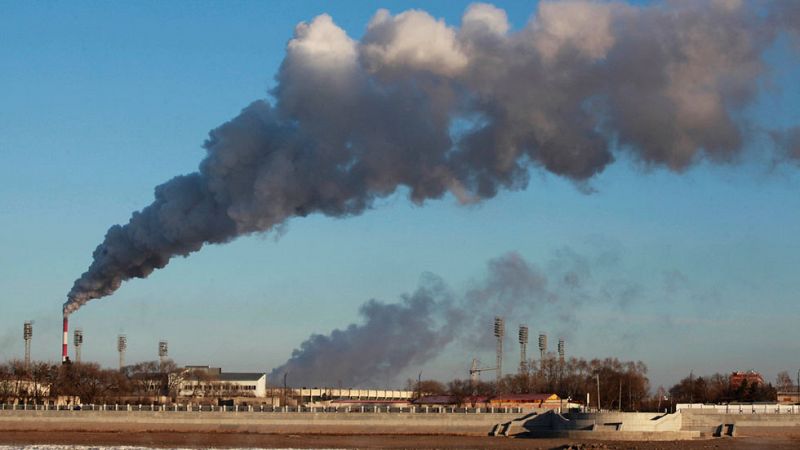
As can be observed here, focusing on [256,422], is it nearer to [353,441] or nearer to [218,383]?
[353,441]

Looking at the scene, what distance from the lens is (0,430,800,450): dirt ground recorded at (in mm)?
83188

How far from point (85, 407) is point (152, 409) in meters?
6.27

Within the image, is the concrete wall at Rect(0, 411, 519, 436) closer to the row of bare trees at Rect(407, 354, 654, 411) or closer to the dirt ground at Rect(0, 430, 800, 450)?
the dirt ground at Rect(0, 430, 800, 450)

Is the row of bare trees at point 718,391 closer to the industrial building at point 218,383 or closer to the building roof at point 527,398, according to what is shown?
the building roof at point 527,398

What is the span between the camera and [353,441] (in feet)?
293

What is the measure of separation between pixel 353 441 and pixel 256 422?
52.1ft

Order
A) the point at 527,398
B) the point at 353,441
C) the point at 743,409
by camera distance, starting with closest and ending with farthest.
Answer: the point at 353,441, the point at 743,409, the point at 527,398

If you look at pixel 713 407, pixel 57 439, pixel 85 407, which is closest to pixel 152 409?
pixel 85 407

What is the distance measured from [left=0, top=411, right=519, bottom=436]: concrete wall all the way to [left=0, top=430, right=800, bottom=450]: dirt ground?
8.41 ft

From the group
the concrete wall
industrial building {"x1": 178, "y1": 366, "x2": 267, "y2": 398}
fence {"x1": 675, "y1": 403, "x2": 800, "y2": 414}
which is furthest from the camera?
industrial building {"x1": 178, "y1": 366, "x2": 267, "y2": 398}

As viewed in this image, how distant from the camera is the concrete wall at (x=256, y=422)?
99.3 metres

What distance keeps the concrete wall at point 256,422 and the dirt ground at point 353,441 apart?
2564 mm

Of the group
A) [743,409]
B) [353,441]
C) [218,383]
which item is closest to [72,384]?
[218,383]

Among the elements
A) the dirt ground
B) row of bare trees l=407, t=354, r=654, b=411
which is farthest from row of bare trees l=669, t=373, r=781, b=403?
the dirt ground
